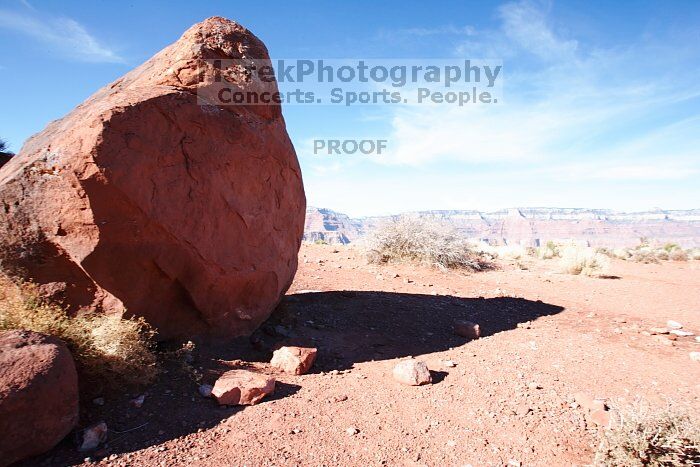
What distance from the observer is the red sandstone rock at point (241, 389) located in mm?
3191

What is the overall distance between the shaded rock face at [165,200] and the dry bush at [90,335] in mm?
177

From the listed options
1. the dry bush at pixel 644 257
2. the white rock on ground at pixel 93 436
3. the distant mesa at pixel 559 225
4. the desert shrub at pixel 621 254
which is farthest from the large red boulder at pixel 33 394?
the distant mesa at pixel 559 225

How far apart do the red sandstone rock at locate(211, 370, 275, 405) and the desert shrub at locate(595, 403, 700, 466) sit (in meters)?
2.46

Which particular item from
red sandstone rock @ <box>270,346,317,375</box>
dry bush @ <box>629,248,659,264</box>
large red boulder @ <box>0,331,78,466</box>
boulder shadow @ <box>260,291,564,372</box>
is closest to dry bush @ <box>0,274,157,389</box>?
large red boulder @ <box>0,331,78,466</box>

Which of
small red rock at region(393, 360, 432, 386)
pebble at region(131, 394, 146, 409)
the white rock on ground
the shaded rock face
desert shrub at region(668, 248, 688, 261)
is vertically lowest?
desert shrub at region(668, 248, 688, 261)

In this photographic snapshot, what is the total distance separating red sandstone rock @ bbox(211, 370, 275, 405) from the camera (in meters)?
3.19

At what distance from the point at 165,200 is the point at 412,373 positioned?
284 cm

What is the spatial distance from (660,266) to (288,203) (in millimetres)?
15739

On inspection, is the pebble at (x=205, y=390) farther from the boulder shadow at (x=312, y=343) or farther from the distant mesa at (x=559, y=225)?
the distant mesa at (x=559, y=225)

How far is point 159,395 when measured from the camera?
3.18 metres

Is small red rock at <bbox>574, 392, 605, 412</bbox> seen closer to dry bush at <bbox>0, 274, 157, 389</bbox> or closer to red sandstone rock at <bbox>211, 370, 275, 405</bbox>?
red sandstone rock at <bbox>211, 370, 275, 405</bbox>

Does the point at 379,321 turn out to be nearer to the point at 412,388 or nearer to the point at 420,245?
the point at 412,388

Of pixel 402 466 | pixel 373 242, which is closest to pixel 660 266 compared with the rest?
pixel 373 242

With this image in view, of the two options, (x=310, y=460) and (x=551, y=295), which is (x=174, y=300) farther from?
(x=551, y=295)
